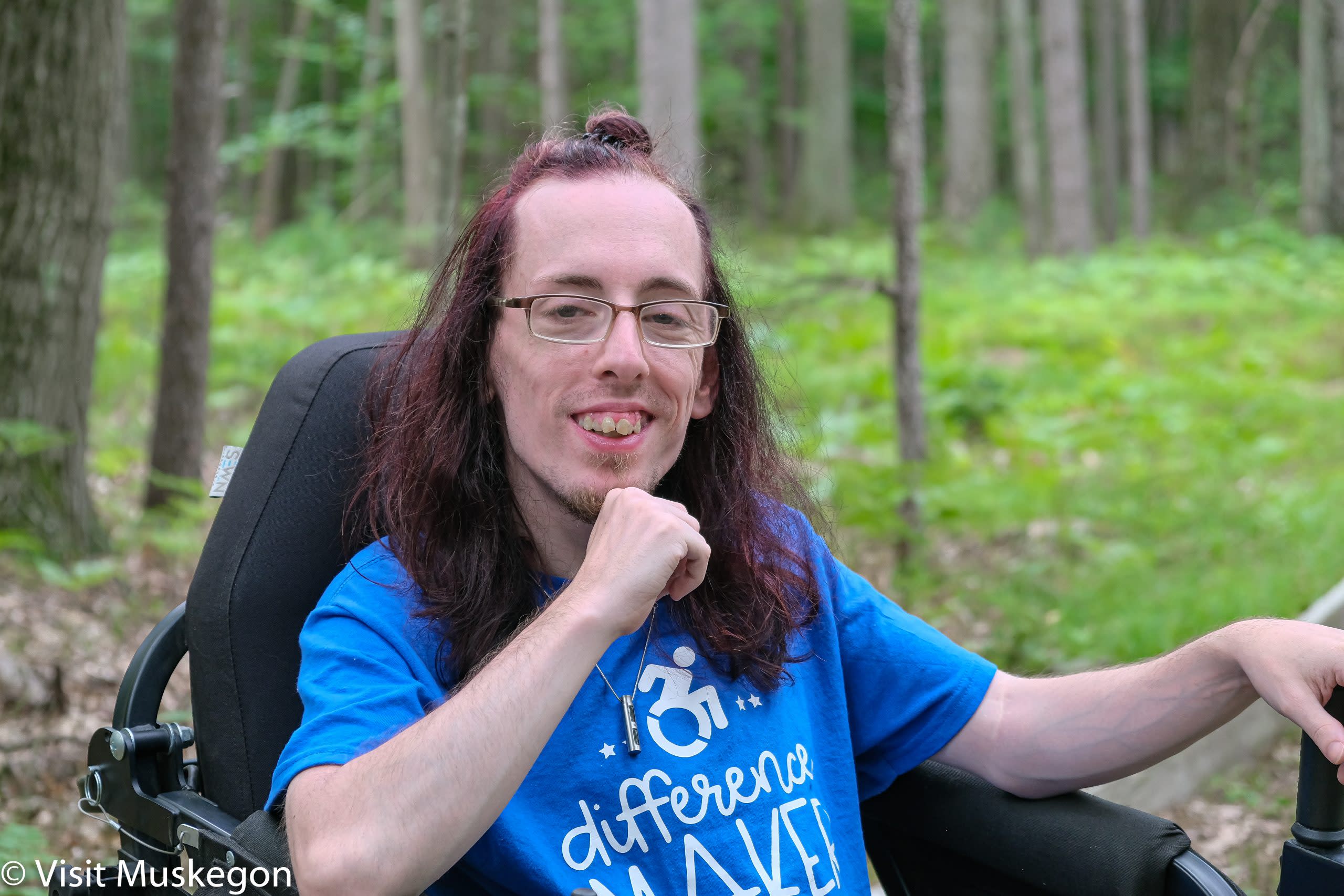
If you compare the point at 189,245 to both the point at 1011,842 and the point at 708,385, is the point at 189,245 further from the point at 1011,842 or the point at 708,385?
the point at 1011,842

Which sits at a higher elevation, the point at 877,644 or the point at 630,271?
the point at 630,271

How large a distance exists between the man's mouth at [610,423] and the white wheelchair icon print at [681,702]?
0.40 meters

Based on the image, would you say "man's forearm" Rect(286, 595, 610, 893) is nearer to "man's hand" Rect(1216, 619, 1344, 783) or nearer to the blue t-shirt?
the blue t-shirt

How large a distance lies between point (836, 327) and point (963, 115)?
9.37 metres

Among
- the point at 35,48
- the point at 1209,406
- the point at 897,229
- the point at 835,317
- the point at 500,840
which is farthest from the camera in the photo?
the point at 835,317

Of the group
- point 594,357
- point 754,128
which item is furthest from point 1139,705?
point 754,128

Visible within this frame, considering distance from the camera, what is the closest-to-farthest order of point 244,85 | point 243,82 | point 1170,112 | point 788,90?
point 244,85 → point 243,82 → point 788,90 → point 1170,112

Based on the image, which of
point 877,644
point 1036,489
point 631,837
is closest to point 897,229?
point 1036,489

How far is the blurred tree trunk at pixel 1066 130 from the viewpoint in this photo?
15.2 metres

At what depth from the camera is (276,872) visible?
1636mm

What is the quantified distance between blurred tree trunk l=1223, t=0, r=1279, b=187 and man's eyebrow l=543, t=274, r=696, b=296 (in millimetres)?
17685

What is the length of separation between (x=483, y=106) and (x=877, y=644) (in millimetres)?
19324

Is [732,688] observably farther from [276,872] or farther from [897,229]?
[897,229]

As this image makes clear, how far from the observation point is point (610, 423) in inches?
75.9
